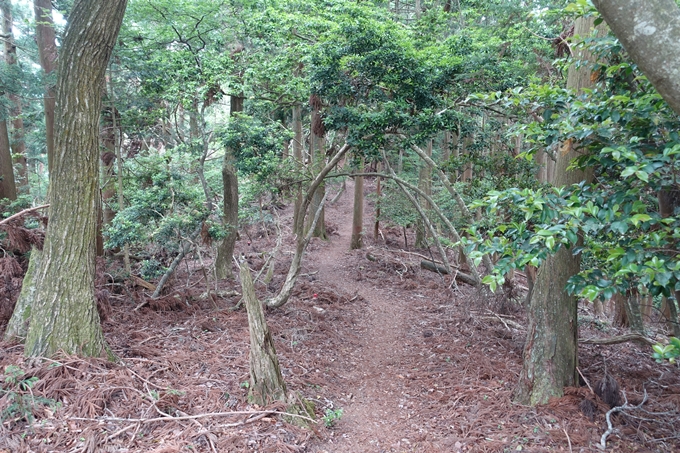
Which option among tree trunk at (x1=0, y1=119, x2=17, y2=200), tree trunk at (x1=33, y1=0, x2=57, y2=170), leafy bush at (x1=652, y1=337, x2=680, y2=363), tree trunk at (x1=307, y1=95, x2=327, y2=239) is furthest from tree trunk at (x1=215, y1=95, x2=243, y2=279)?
leafy bush at (x1=652, y1=337, x2=680, y2=363)

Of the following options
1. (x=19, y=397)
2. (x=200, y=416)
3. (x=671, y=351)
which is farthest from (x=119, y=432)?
(x=671, y=351)

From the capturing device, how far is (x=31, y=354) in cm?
448

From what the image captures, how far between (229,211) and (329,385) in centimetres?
552

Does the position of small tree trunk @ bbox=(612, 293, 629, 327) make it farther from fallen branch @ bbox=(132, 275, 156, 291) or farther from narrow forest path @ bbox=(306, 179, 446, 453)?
fallen branch @ bbox=(132, 275, 156, 291)

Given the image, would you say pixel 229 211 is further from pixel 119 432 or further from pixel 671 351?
pixel 671 351

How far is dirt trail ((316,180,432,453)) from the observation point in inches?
184

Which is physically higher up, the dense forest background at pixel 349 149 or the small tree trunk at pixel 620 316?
the dense forest background at pixel 349 149

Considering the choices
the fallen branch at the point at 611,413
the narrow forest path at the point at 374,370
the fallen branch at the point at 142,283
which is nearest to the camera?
the fallen branch at the point at 611,413

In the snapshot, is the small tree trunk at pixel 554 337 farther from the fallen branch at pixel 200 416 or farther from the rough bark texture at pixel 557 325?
the fallen branch at pixel 200 416

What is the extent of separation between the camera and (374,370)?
6676 mm

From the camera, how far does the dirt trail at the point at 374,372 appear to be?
4.67 m

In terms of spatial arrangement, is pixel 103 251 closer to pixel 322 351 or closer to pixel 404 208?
pixel 322 351

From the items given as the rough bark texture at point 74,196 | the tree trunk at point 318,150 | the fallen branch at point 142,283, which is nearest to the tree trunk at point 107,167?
the fallen branch at point 142,283

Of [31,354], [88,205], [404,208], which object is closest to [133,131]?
[88,205]
